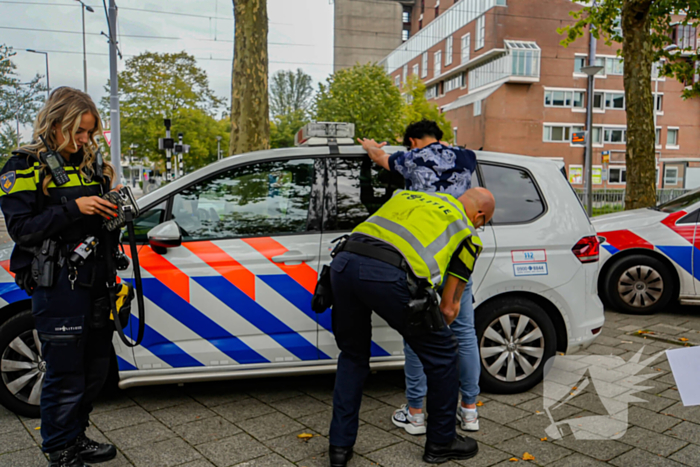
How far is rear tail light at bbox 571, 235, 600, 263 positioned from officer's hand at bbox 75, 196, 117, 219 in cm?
305

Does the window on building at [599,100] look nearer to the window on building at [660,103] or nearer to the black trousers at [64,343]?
the window on building at [660,103]

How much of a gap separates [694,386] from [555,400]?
2209 mm

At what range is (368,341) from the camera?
123 inches

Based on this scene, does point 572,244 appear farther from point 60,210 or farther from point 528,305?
point 60,210

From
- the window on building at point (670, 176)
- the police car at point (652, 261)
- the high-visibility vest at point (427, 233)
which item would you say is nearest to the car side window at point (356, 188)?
the high-visibility vest at point (427, 233)

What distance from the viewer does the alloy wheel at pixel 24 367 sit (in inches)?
144

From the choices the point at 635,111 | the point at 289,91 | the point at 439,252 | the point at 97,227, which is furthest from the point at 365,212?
the point at 289,91

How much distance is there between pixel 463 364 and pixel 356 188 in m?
1.37

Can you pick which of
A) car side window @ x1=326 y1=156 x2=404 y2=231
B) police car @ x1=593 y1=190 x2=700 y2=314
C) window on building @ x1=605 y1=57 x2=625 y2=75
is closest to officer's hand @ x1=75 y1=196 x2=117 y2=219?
car side window @ x1=326 y1=156 x2=404 y2=231

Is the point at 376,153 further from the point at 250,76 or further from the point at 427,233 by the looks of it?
the point at 250,76

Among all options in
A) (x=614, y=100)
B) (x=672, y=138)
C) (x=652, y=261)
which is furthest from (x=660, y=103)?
(x=652, y=261)

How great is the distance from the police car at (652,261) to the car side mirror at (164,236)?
503 centimetres

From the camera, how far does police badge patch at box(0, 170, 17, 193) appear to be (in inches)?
110

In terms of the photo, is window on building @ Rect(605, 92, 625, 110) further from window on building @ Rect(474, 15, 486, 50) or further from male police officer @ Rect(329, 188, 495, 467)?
male police officer @ Rect(329, 188, 495, 467)
